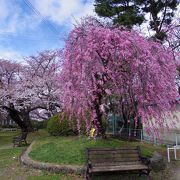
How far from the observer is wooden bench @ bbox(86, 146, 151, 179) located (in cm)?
766

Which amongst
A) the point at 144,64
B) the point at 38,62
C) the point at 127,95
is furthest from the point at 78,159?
the point at 38,62

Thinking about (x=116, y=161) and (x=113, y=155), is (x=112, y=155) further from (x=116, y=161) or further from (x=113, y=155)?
(x=116, y=161)

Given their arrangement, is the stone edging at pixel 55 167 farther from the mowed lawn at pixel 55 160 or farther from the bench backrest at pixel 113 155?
the bench backrest at pixel 113 155

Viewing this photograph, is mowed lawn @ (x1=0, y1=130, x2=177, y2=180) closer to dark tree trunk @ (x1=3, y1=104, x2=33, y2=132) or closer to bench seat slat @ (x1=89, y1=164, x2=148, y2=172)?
bench seat slat @ (x1=89, y1=164, x2=148, y2=172)

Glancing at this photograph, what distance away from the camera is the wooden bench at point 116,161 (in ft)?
25.1

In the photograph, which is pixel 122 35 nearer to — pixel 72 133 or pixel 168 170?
pixel 168 170

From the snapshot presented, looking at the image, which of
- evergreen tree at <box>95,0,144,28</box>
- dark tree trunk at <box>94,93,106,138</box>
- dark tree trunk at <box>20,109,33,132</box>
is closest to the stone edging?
dark tree trunk at <box>94,93,106,138</box>

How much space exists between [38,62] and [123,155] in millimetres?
24466

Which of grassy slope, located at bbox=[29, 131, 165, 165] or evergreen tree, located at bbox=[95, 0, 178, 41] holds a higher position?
evergreen tree, located at bbox=[95, 0, 178, 41]

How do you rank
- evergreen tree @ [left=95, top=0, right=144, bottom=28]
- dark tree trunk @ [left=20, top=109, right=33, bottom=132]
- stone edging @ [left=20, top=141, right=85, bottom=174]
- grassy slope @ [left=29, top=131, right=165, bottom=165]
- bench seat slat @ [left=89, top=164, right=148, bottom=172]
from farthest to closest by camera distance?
dark tree trunk @ [left=20, top=109, right=33, bottom=132] < evergreen tree @ [left=95, top=0, right=144, bottom=28] < grassy slope @ [left=29, top=131, right=165, bottom=165] < stone edging @ [left=20, top=141, right=85, bottom=174] < bench seat slat @ [left=89, top=164, right=148, bottom=172]

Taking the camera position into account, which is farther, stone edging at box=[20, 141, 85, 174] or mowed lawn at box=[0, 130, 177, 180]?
stone edging at box=[20, 141, 85, 174]

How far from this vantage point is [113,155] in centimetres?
834

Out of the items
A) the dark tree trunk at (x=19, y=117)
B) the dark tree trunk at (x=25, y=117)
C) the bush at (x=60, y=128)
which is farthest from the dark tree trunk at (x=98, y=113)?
the dark tree trunk at (x=25, y=117)

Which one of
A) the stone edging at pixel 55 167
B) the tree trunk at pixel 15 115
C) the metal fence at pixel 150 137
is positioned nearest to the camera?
the stone edging at pixel 55 167
